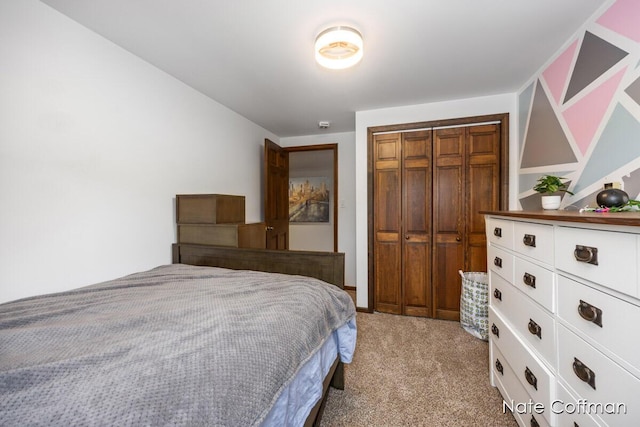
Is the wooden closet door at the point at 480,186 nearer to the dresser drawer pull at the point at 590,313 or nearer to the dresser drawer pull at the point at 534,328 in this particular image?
the dresser drawer pull at the point at 534,328

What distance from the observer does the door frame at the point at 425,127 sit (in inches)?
104

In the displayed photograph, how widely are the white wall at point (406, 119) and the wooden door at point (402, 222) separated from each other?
0.14m

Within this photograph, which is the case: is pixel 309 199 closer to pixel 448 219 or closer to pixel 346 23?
pixel 448 219

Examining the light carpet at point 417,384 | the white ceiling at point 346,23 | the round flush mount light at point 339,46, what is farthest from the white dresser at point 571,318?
the round flush mount light at point 339,46

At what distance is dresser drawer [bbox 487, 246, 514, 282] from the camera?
1422 millimetres

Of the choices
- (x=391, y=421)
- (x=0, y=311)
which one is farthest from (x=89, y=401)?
(x=391, y=421)

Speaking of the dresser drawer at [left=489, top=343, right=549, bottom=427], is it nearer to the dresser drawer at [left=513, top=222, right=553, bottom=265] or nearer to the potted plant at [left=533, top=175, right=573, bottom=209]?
the dresser drawer at [left=513, top=222, right=553, bottom=265]

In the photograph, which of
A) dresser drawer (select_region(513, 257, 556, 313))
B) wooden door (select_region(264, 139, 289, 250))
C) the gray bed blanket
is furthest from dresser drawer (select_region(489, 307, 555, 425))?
wooden door (select_region(264, 139, 289, 250))

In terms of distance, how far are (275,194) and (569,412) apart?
3.35 m

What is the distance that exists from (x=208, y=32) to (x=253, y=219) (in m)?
2.29

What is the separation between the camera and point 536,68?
2137mm

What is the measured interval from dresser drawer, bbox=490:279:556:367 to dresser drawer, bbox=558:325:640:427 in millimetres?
66

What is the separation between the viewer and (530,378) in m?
1.18

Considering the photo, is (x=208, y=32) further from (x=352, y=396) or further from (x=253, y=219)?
(x=352, y=396)
